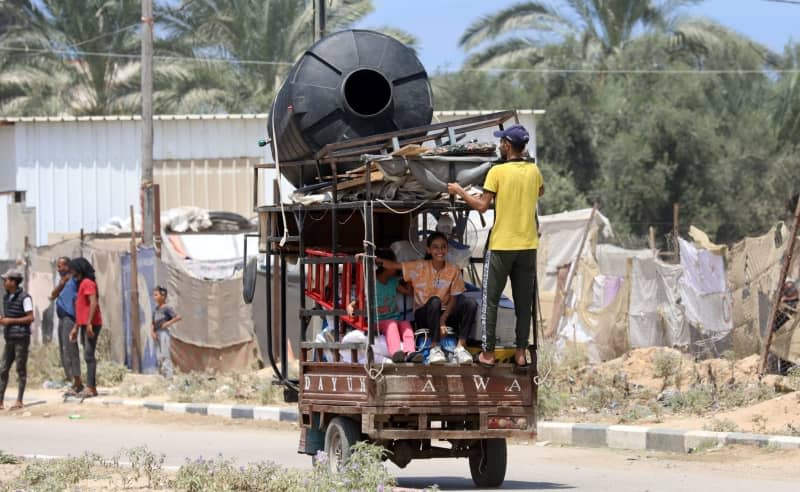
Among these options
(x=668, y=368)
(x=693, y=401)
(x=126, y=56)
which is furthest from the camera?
(x=126, y=56)

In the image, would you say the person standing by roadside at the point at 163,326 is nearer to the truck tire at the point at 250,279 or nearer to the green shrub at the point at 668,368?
the green shrub at the point at 668,368

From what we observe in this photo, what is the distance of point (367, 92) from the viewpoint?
39.3 ft

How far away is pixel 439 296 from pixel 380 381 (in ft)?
2.85

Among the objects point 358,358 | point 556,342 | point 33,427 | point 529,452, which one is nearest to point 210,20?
point 556,342

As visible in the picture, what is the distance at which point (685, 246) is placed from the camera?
2058cm

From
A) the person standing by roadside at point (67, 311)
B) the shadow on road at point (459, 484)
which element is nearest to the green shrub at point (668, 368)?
the shadow on road at point (459, 484)

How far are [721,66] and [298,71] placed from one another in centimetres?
3958

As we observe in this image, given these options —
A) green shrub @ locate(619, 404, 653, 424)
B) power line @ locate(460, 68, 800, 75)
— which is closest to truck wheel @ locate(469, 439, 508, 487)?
green shrub @ locate(619, 404, 653, 424)

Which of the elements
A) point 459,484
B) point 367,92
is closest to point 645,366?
point 459,484

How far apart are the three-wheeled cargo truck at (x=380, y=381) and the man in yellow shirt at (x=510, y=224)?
44 centimetres

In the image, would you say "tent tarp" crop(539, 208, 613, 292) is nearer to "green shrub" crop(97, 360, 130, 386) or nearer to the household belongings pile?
"green shrub" crop(97, 360, 130, 386)

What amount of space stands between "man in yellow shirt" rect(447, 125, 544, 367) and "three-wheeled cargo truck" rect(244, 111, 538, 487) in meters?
0.44

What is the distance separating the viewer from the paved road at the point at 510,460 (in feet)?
36.2

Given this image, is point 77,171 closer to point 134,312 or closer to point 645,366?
point 134,312
